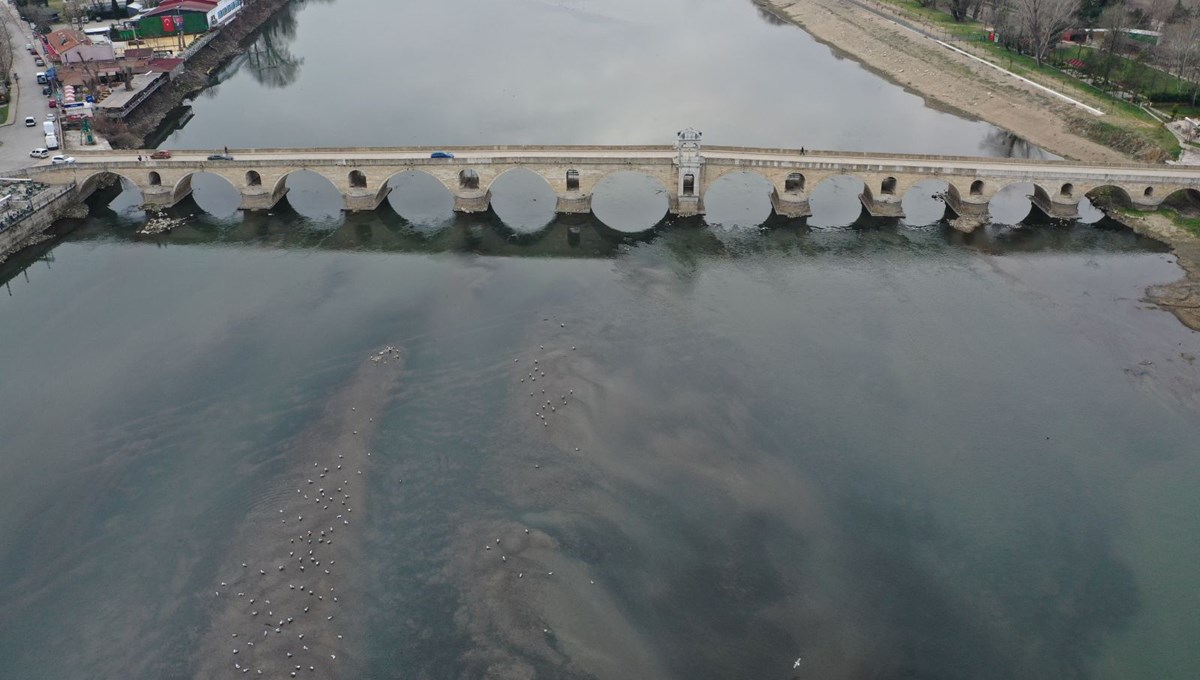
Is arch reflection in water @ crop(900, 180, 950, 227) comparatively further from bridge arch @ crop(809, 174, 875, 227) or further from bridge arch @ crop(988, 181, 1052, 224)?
bridge arch @ crop(988, 181, 1052, 224)

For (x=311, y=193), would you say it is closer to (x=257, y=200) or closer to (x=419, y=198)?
(x=257, y=200)

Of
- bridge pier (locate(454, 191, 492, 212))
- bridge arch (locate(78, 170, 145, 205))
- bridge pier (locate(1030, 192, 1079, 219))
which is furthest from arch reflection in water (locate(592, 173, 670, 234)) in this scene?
bridge arch (locate(78, 170, 145, 205))

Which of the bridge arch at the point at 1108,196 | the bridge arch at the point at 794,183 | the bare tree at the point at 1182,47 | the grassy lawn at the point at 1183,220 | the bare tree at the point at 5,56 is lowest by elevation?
the grassy lawn at the point at 1183,220

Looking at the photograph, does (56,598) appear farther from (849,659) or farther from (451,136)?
(451,136)

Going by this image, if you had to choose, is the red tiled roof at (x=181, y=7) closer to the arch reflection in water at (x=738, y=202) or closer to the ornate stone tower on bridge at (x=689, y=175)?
the ornate stone tower on bridge at (x=689, y=175)

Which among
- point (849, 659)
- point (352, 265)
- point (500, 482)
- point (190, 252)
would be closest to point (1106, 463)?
point (849, 659)

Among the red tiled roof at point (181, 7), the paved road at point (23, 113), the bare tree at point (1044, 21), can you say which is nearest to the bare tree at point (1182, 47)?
the bare tree at point (1044, 21)
